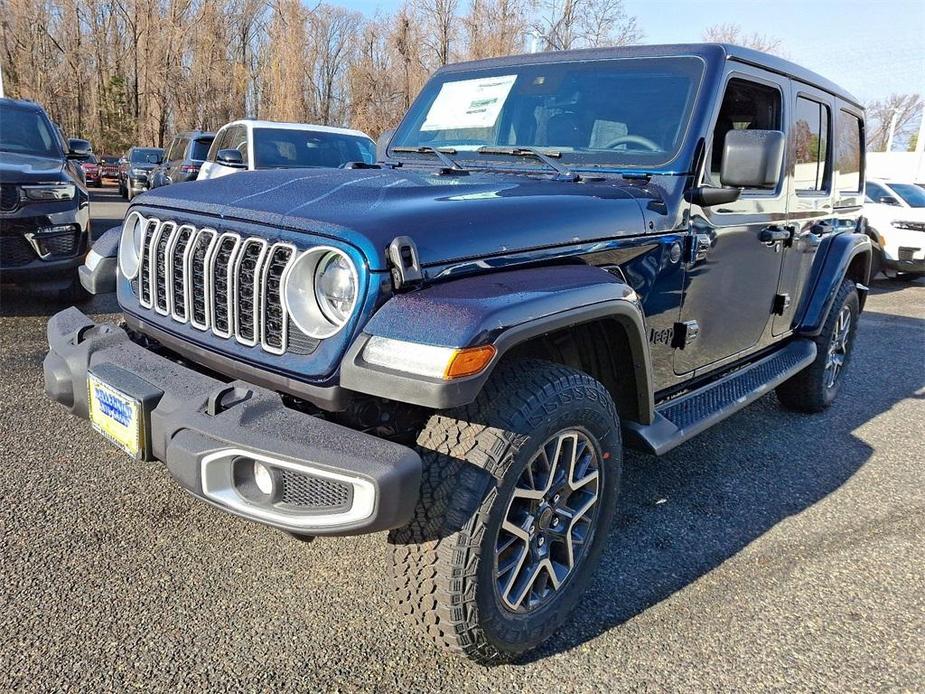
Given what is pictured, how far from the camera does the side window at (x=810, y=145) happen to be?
12.7ft

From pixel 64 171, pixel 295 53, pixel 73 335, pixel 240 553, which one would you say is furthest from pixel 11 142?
pixel 295 53

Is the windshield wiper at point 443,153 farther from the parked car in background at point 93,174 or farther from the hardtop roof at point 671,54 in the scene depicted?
the parked car in background at point 93,174

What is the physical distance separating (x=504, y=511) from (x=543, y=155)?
1.70 m

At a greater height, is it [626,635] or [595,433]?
[595,433]

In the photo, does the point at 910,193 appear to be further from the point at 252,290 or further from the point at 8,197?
the point at 252,290

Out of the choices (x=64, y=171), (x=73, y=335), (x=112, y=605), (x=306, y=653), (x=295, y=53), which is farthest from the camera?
(x=295, y=53)

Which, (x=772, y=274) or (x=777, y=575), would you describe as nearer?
(x=777, y=575)

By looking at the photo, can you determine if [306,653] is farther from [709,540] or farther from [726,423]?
[726,423]

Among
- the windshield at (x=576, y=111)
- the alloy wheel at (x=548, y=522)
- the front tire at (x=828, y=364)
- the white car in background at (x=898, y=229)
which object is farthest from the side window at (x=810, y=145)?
the white car in background at (x=898, y=229)

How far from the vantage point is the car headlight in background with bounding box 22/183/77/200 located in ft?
18.5

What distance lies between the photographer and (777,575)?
111 inches

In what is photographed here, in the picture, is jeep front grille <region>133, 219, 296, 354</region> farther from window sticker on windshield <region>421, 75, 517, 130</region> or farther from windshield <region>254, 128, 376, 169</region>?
windshield <region>254, 128, 376, 169</region>

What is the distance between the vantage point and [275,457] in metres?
1.81

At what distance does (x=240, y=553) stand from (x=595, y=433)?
4.75 ft
